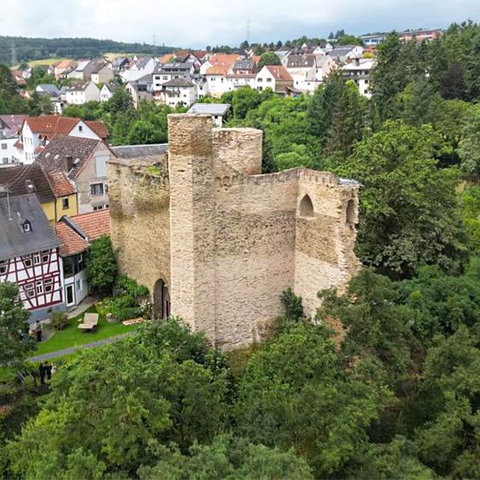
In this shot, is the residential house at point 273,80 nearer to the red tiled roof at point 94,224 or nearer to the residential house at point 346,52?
the residential house at point 346,52

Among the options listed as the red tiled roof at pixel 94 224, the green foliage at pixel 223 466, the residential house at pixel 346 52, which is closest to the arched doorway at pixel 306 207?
the green foliage at pixel 223 466

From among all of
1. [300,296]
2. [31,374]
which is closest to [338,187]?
[300,296]

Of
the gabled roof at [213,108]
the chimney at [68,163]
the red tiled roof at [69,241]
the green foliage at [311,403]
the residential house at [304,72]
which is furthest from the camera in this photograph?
the residential house at [304,72]

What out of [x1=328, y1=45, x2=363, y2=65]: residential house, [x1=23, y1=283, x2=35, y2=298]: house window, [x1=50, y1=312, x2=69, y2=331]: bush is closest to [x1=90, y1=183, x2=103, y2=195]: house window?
[x1=23, y1=283, x2=35, y2=298]: house window

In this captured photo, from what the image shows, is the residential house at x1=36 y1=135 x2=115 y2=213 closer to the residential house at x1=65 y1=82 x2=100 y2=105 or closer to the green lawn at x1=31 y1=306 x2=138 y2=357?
the green lawn at x1=31 y1=306 x2=138 y2=357

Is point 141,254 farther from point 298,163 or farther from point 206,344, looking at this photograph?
point 298,163

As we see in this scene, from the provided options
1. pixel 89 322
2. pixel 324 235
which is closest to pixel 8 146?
pixel 89 322

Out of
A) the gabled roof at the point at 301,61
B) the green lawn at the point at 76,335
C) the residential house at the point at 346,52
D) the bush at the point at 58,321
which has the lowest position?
the green lawn at the point at 76,335
